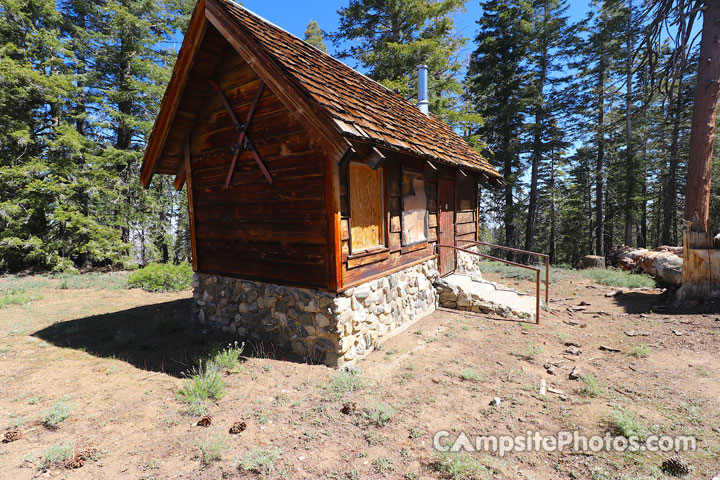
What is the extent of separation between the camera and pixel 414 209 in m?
7.16

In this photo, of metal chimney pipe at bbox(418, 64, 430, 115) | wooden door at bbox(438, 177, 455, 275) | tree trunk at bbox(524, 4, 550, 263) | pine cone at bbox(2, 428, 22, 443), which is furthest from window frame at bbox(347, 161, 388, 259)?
tree trunk at bbox(524, 4, 550, 263)

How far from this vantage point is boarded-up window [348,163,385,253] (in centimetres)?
522

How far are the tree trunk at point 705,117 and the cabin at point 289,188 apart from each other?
638 centimetres

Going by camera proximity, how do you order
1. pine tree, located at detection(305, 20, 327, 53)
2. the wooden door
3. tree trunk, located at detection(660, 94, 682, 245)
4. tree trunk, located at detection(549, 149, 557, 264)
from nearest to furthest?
the wooden door, tree trunk, located at detection(660, 94, 682, 245), tree trunk, located at detection(549, 149, 557, 264), pine tree, located at detection(305, 20, 327, 53)

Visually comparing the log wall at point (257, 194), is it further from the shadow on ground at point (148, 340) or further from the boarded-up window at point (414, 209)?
the boarded-up window at point (414, 209)

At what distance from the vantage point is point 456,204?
379 inches

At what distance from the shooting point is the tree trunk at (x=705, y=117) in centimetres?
752

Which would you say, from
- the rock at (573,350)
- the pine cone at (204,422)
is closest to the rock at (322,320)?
the pine cone at (204,422)

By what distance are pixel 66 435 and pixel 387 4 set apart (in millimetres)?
19965

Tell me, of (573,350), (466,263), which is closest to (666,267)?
(466,263)

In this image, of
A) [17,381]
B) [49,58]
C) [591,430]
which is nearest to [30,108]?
[49,58]

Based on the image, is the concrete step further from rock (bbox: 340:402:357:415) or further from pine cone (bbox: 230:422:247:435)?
pine cone (bbox: 230:422:247:435)

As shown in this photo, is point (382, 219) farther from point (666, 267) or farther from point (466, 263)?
point (666, 267)

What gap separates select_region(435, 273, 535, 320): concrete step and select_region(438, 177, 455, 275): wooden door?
0.64 m
